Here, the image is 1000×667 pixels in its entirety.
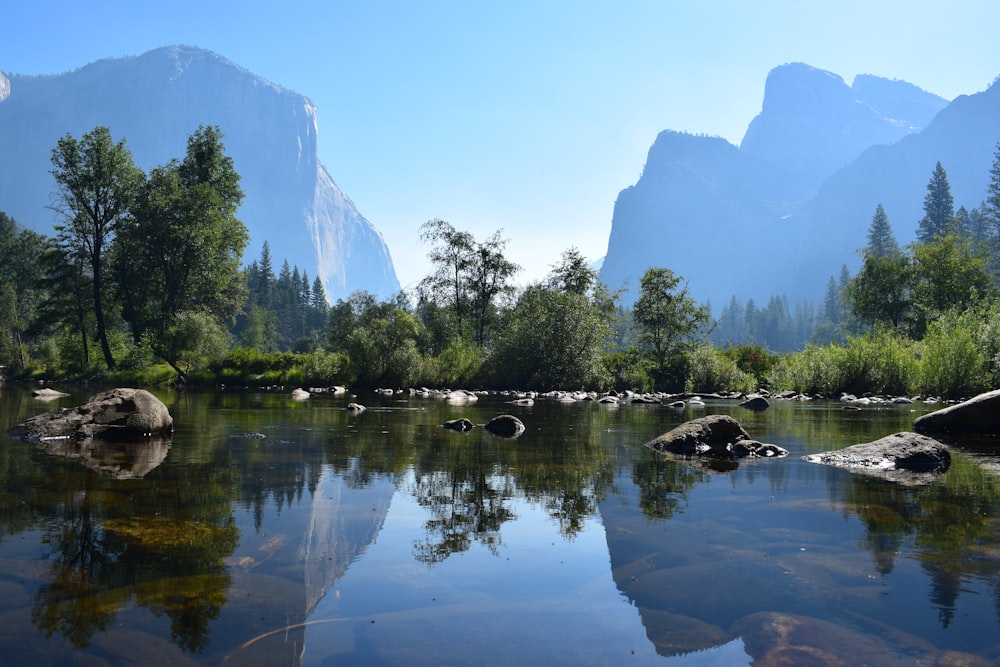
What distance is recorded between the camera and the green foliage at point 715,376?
1564 inches

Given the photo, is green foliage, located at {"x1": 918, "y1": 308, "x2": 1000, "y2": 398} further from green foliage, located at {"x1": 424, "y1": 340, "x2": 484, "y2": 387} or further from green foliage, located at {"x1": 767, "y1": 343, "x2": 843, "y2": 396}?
green foliage, located at {"x1": 424, "y1": 340, "x2": 484, "y2": 387}

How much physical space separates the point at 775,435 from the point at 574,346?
24.3 metres

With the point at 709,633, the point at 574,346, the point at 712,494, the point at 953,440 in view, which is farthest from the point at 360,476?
the point at 574,346

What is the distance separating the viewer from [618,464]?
10.3 metres

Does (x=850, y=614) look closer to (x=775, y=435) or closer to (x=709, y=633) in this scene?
(x=709, y=633)

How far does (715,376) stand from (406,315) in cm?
2069

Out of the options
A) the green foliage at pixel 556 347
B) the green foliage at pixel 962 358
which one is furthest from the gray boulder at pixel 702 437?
the green foliage at pixel 556 347

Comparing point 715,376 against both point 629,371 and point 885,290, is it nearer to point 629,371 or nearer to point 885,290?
point 629,371

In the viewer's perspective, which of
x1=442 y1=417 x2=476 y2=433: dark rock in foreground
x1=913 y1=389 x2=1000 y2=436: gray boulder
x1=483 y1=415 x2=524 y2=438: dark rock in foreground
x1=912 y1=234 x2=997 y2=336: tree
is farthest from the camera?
x1=912 y1=234 x2=997 y2=336: tree

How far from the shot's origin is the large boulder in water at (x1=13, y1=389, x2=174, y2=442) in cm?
1226

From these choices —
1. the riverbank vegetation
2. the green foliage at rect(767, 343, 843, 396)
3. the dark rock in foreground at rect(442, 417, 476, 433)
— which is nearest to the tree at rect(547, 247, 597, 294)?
the riverbank vegetation

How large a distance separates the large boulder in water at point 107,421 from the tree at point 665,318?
1406 inches

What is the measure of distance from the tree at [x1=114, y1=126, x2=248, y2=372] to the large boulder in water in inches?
1221

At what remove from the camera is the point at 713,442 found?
12594 mm
